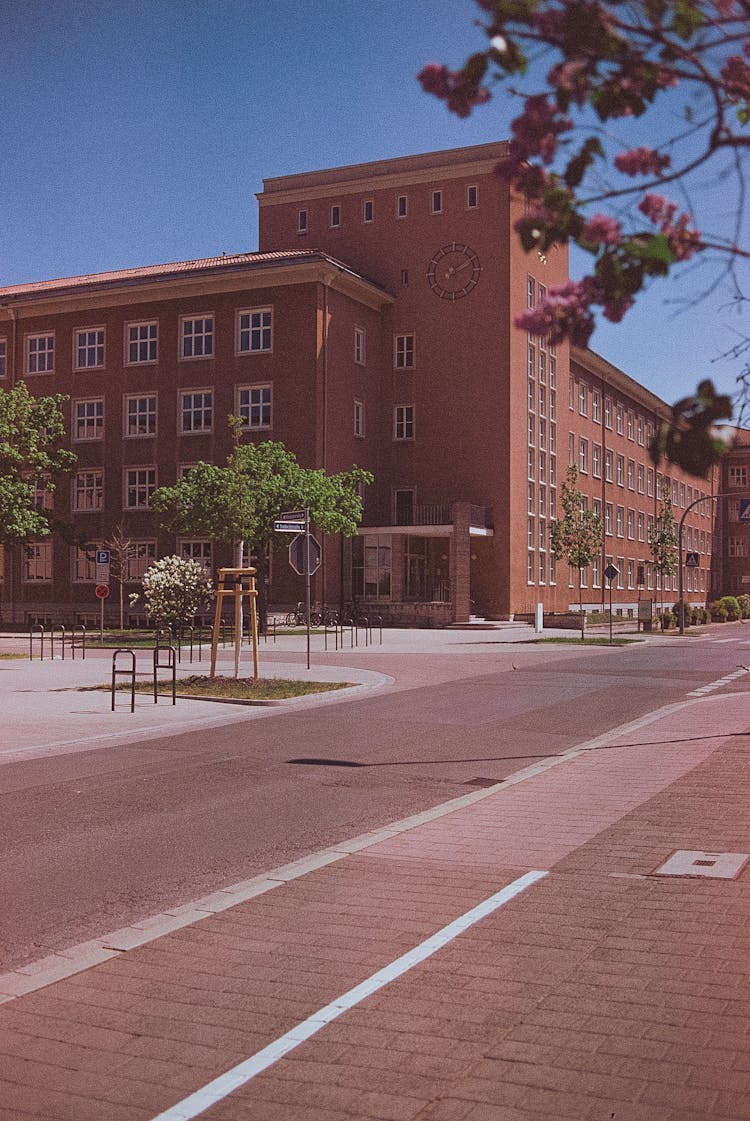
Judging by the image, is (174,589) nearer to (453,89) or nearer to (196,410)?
(453,89)

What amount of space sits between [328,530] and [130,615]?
14399mm

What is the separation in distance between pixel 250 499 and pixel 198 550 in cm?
1482

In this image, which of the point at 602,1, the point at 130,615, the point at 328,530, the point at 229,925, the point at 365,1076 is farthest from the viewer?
the point at 130,615

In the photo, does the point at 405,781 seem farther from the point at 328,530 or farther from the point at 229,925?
the point at 328,530

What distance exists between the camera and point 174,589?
24859 millimetres

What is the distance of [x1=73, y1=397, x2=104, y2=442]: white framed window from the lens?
61.2m

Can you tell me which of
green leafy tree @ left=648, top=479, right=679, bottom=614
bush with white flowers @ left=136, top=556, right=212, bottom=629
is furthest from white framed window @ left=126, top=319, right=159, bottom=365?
bush with white flowers @ left=136, top=556, right=212, bottom=629

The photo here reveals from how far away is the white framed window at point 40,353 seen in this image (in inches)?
2470

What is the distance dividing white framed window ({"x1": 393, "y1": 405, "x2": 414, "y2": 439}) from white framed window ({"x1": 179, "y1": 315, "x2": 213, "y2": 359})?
995 cm

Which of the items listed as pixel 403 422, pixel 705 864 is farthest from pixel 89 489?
pixel 705 864

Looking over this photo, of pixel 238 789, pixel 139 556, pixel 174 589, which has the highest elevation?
pixel 139 556

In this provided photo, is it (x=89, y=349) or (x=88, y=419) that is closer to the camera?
(x=88, y=419)

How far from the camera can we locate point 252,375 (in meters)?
57.0

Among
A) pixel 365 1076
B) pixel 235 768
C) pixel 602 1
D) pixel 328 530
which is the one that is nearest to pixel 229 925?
pixel 365 1076
